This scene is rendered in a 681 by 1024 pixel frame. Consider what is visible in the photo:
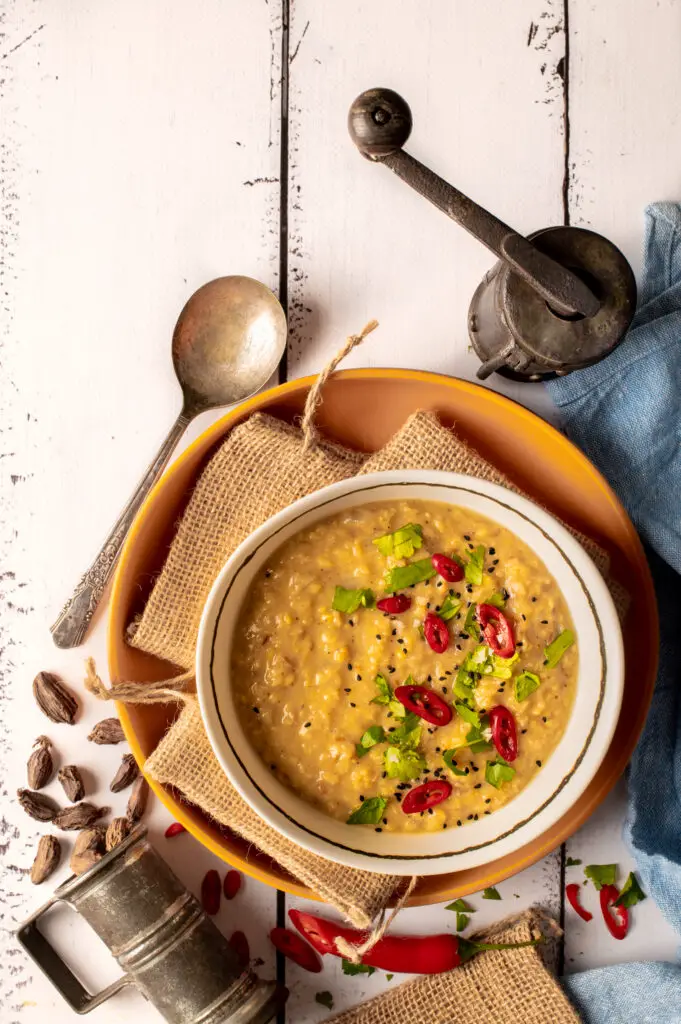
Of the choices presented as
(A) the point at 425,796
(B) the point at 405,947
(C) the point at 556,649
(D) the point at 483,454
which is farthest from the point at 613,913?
(D) the point at 483,454

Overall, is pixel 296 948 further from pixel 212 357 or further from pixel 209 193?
pixel 209 193

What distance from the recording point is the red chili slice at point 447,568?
85.2 inches

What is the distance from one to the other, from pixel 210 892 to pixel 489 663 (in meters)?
1.05

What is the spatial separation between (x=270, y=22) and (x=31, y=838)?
2.29m

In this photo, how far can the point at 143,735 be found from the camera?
2451 mm

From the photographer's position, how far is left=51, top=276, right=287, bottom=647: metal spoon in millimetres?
2559

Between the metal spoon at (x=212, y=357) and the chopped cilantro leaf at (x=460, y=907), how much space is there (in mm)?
1231

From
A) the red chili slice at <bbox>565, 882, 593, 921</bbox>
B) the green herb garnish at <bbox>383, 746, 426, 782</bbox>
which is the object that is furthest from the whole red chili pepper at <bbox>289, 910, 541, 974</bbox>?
the green herb garnish at <bbox>383, 746, 426, 782</bbox>

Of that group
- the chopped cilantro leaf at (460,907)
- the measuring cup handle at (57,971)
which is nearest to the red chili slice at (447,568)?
the chopped cilantro leaf at (460,907)

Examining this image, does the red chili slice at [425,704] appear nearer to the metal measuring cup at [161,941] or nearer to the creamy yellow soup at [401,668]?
the creamy yellow soup at [401,668]

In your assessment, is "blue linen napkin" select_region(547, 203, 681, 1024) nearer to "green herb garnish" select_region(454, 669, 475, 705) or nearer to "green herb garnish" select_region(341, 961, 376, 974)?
"green herb garnish" select_region(341, 961, 376, 974)

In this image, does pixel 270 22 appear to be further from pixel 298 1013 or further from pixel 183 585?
pixel 298 1013

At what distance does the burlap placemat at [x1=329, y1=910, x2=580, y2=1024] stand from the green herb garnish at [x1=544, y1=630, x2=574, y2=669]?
853 millimetres

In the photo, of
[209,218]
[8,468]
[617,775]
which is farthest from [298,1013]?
[209,218]
